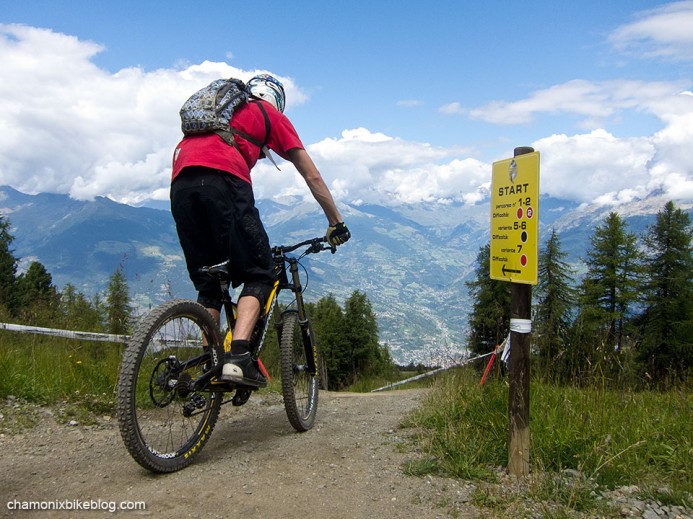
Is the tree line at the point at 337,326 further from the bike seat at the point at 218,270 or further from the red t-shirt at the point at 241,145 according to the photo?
the bike seat at the point at 218,270

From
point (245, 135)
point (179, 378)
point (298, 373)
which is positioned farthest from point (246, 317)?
point (245, 135)

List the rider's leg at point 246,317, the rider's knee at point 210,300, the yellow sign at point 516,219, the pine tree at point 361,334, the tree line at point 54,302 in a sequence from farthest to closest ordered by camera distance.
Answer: the pine tree at point 361,334 → the tree line at point 54,302 → the rider's knee at point 210,300 → the rider's leg at point 246,317 → the yellow sign at point 516,219

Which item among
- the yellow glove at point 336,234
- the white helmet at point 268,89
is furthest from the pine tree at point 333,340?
the white helmet at point 268,89

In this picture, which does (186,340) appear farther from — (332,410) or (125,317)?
(125,317)

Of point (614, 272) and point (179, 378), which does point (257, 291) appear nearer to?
point (179, 378)

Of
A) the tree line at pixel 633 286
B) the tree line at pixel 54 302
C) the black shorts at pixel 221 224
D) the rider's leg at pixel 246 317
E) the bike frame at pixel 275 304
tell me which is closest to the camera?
the black shorts at pixel 221 224

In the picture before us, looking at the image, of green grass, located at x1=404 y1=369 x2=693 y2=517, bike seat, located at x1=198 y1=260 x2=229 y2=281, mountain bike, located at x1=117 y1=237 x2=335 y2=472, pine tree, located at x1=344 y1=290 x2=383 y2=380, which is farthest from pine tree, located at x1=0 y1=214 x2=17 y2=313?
green grass, located at x1=404 y1=369 x2=693 y2=517

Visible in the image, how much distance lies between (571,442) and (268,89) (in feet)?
10.8

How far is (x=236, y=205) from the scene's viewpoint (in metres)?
3.20

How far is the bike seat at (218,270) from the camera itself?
323cm

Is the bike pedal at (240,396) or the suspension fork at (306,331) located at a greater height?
the suspension fork at (306,331)

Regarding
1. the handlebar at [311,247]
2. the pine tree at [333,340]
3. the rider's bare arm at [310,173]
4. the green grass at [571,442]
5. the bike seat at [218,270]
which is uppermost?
the rider's bare arm at [310,173]

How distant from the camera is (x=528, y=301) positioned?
9.89 ft

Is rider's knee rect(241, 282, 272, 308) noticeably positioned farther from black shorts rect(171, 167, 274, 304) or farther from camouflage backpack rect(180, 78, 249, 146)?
camouflage backpack rect(180, 78, 249, 146)
